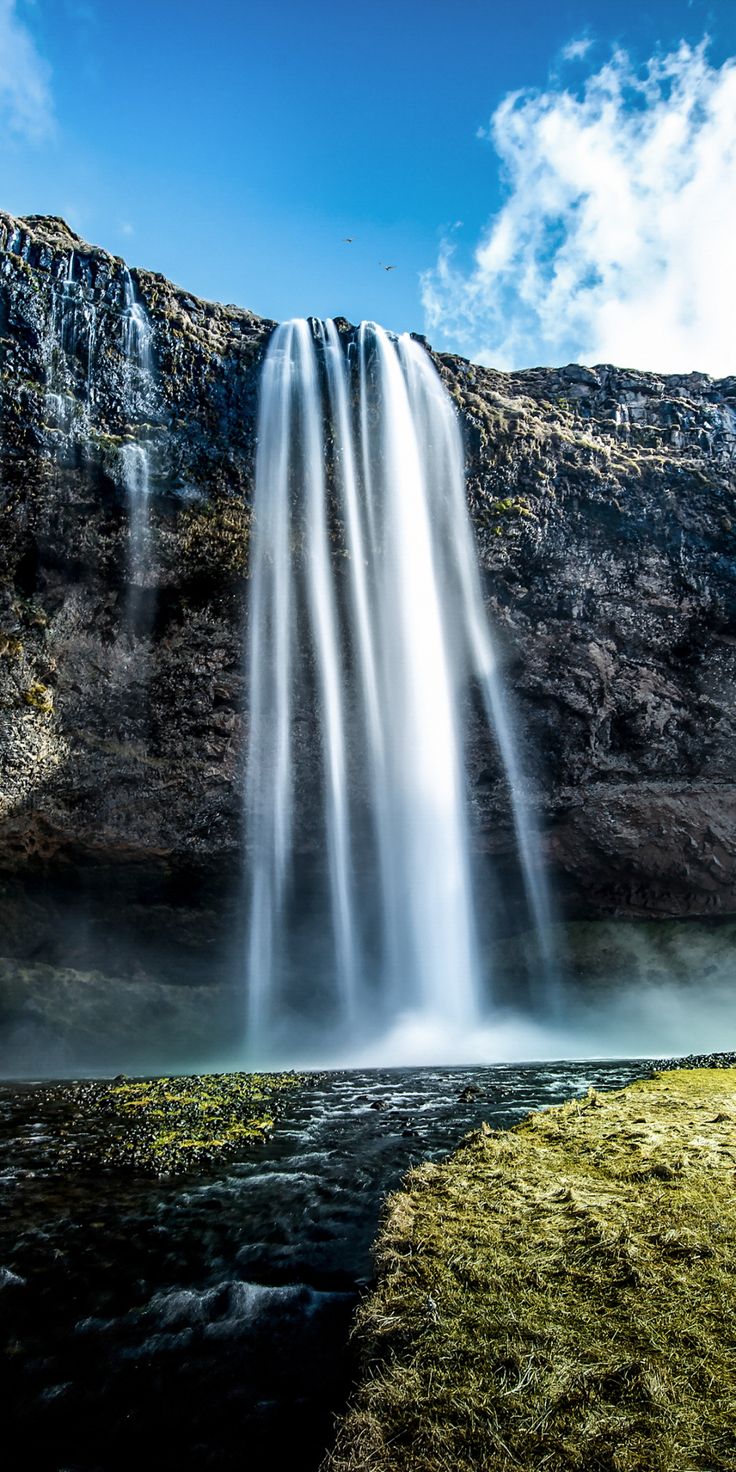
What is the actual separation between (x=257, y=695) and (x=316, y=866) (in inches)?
236

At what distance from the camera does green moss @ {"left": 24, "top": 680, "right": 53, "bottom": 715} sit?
2095cm

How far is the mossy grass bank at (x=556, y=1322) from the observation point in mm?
3068

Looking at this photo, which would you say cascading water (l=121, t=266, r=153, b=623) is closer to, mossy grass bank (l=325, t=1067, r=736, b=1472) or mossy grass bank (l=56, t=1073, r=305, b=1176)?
mossy grass bank (l=56, t=1073, r=305, b=1176)

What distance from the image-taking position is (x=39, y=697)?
21125 mm

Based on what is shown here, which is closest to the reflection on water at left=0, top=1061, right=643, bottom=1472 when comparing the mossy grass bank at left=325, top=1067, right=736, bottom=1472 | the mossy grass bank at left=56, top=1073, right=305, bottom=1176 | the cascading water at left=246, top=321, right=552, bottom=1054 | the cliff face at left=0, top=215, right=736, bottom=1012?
the mossy grass bank at left=325, top=1067, right=736, bottom=1472

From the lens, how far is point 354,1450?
3191mm

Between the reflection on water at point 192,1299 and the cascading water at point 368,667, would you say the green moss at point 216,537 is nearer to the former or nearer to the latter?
the cascading water at point 368,667

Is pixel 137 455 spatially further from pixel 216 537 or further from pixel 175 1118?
pixel 175 1118

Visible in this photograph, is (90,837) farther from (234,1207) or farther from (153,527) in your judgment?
(234,1207)

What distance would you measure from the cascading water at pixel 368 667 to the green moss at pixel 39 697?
5.89 m

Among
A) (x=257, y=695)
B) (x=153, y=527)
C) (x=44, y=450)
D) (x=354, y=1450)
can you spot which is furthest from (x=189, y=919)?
(x=354, y=1450)

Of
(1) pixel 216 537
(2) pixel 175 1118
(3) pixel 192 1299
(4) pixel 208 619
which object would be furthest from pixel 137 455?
(3) pixel 192 1299

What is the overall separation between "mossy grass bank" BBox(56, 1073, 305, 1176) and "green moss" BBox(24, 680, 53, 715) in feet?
33.7

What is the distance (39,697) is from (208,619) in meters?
5.40
